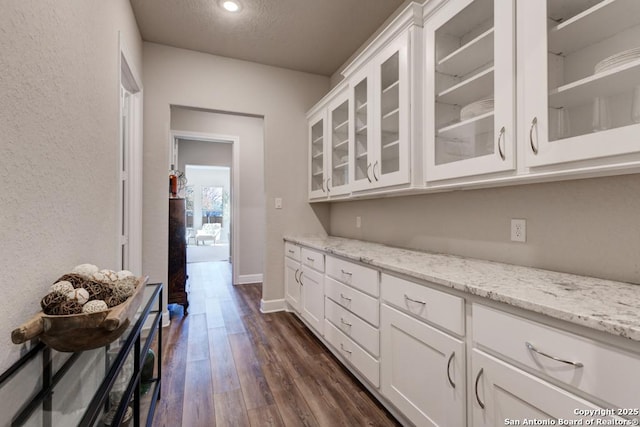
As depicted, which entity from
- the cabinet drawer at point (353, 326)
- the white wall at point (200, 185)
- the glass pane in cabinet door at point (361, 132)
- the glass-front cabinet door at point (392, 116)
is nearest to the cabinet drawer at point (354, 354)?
the cabinet drawer at point (353, 326)

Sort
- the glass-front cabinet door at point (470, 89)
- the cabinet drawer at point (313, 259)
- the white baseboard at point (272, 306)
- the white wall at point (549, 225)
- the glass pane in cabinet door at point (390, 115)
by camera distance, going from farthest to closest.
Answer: the white baseboard at point (272, 306) → the cabinet drawer at point (313, 259) → the glass pane in cabinet door at point (390, 115) → the glass-front cabinet door at point (470, 89) → the white wall at point (549, 225)

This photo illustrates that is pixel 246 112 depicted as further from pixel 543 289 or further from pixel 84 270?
pixel 543 289

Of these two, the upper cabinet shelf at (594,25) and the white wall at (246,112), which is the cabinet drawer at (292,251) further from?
the upper cabinet shelf at (594,25)

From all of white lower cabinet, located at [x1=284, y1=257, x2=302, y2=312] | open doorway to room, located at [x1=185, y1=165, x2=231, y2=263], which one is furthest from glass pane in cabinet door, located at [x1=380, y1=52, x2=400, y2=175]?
open doorway to room, located at [x1=185, y1=165, x2=231, y2=263]

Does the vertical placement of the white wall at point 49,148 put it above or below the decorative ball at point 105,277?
above

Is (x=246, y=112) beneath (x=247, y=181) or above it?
above

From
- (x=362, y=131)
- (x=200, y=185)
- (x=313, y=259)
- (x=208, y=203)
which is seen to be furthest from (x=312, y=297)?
(x=200, y=185)

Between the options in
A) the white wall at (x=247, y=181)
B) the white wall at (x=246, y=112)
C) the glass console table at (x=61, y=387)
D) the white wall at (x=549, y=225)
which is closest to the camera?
the glass console table at (x=61, y=387)

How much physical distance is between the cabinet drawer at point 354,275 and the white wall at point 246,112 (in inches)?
50.2

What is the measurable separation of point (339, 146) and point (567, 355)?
7.65ft

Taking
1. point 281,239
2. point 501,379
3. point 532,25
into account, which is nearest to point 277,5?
point 532,25

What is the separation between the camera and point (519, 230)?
1506 mm

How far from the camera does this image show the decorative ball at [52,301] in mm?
835

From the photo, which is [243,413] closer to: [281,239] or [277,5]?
[281,239]
